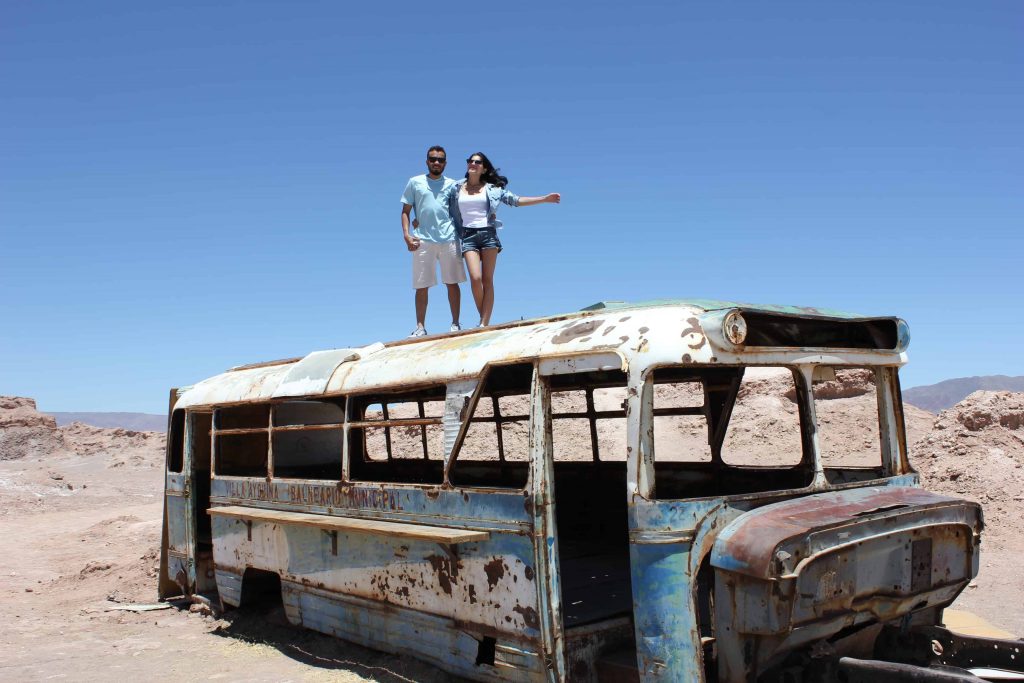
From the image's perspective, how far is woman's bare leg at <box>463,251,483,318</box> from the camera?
848cm

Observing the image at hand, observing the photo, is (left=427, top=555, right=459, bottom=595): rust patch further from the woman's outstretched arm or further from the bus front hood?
the woman's outstretched arm

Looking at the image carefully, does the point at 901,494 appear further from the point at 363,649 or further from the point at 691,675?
the point at 363,649

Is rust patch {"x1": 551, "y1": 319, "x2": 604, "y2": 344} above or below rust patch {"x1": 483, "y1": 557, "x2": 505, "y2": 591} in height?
above

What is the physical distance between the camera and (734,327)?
14.1 ft

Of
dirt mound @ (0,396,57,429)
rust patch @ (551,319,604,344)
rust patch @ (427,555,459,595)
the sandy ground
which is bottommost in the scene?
the sandy ground

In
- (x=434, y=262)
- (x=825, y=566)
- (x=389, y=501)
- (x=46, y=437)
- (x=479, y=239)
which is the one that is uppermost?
(x=479, y=239)

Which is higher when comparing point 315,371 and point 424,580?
point 315,371

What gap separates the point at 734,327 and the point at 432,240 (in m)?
4.94

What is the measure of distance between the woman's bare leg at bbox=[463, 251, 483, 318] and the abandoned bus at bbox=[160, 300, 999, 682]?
4.67 ft

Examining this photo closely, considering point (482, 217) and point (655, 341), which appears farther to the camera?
point (482, 217)

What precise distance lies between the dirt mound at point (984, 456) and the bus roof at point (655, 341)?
7.88m

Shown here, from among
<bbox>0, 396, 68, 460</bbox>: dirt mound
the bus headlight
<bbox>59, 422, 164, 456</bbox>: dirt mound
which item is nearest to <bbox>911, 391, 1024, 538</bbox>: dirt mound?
the bus headlight

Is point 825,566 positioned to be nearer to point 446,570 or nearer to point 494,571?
point 494,571

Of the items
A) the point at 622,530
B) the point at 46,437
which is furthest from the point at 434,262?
the point at 46,437
